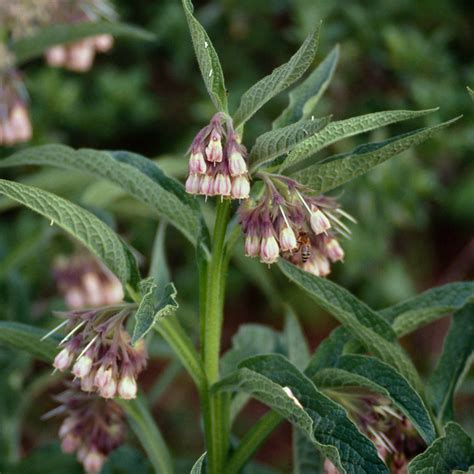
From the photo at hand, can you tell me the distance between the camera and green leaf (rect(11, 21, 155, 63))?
7.77ft

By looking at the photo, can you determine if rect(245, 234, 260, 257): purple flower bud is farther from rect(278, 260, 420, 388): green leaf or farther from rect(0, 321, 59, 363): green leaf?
rect(0, 321, 59, 363): green leaf

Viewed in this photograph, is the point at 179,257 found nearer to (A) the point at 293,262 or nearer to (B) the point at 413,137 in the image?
(A) the point at 293,262

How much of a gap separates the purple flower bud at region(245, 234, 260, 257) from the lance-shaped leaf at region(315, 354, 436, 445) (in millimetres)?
235

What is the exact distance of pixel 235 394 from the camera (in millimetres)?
1741

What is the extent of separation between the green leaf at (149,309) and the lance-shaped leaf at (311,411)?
0.57 ft

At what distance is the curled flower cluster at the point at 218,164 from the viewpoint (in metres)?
1.30

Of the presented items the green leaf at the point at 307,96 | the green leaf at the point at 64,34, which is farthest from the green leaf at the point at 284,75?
the green leaf at the point at 64,34

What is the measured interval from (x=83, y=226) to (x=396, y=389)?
53 centimetres

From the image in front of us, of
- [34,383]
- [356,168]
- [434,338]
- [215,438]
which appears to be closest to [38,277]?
[34,383]

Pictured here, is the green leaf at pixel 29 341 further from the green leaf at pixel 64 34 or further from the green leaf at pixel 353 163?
the green leaf at pixel 64 34

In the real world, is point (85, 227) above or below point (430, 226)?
above

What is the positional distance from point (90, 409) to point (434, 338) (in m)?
2.67

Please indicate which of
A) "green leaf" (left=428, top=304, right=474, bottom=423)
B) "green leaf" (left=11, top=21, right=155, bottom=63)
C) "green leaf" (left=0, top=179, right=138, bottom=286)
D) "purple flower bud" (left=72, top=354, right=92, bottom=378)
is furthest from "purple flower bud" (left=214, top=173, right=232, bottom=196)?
"green leaf" (left=11, top=21, right=155, bottom=63)

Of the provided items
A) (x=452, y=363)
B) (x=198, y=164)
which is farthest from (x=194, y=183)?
(x=452, y=363)
